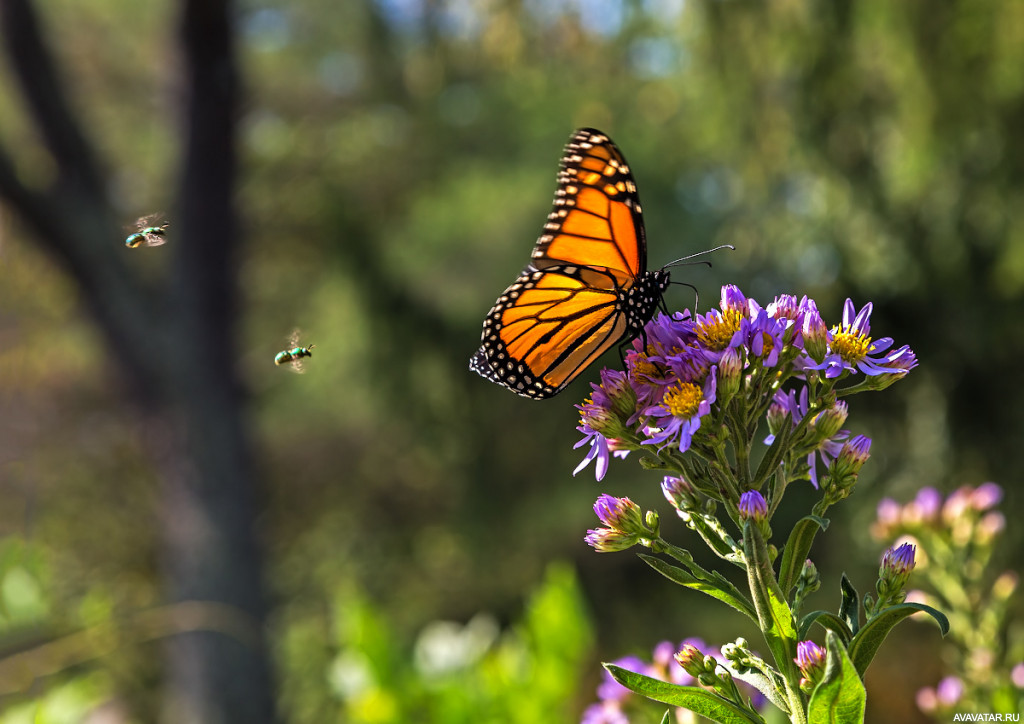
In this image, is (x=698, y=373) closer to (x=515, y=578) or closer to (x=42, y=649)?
(x=42, y=649)

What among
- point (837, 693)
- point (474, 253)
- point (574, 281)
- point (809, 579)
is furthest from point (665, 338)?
point (474, 253)

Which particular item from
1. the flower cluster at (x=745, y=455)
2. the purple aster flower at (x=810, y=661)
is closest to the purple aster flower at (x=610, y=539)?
the flower cluster at (x=745, y=455)

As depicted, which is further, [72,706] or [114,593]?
[114,593]

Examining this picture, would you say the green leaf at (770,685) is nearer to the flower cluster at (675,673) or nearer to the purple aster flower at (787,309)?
the flower cluster at (675,673)

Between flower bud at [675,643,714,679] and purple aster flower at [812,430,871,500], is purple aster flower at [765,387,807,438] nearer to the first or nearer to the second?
purple aster flower at [812,430,871,500]

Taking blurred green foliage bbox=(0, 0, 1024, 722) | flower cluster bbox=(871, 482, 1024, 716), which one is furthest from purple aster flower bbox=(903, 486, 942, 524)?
blurred green foliage bbox=(0, 0, 1024, 722)

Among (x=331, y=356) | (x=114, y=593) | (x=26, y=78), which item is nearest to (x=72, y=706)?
(x=26, y=78)
